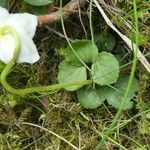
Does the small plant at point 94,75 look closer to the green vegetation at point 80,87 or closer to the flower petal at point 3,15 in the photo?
the green vegetation at point 80,87

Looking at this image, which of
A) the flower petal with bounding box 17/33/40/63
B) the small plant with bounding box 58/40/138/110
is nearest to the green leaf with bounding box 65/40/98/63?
the small plant with bounding box 58/40/138/110

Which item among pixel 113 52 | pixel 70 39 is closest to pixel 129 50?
pixel 113 52

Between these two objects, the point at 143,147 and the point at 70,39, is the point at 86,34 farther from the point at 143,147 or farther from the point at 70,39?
the point at 143,147

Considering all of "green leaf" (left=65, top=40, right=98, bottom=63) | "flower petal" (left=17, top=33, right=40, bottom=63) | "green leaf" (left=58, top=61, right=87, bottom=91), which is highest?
"flower petal" (left=17, top=33, right=40, bottom=63)

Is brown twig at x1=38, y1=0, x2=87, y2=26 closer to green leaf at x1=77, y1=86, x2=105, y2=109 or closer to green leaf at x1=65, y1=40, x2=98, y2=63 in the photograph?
green leaf at x1=65, y1=40, x2=98, y2=63

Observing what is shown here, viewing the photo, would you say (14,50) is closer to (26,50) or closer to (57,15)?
(26,50)

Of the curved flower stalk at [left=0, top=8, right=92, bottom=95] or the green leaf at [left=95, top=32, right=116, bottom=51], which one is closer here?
the curved flower stalk at [left=0, top=8, right=92, bottom=95]

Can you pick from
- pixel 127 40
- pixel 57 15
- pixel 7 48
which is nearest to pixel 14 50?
pixel 7 48

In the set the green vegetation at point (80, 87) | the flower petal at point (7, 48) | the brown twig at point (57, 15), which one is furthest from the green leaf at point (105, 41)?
the flower petal at point (7, 48)
